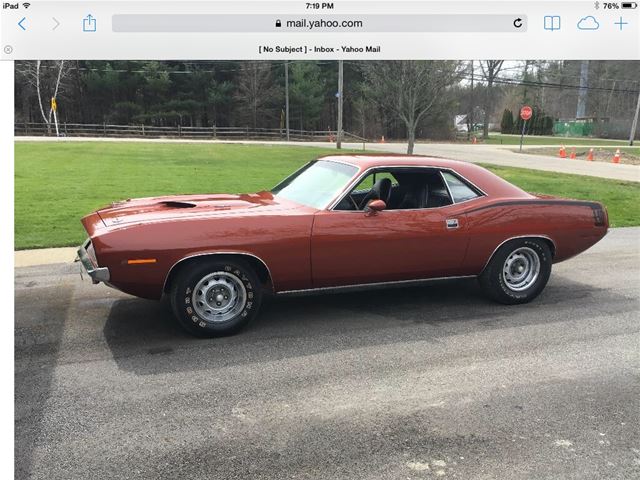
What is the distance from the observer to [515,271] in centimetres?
548

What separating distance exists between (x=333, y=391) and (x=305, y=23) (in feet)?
7.63

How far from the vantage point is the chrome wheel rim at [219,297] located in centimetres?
431

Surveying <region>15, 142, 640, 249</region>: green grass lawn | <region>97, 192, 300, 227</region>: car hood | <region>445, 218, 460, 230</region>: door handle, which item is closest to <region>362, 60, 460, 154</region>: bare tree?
<region>15, 142, 640, 249</region>: green grass lawn

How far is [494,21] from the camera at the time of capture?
3215 mm

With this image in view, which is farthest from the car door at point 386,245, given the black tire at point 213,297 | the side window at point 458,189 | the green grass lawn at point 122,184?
the green grass lawn at point 122,184

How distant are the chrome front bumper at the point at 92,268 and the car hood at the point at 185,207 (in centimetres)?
32

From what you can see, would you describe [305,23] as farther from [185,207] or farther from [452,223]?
[452,223]

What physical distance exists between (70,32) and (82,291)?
10.9 feet

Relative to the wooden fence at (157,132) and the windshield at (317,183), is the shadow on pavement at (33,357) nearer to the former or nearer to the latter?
the windshield at (317,183)

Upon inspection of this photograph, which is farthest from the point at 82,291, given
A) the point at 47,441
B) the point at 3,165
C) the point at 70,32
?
the point at 3,165

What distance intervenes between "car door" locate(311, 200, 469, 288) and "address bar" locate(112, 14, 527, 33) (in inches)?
71.7

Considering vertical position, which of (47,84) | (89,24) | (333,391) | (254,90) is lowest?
(333,391)

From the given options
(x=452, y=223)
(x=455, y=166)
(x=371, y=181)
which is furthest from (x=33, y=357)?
(x=455, y=166)

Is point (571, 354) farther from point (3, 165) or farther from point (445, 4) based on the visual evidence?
point (3, 165)
